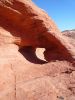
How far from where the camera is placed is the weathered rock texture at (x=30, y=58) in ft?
22.4

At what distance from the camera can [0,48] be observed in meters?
7.84

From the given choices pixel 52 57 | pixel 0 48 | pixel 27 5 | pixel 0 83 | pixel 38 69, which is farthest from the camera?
pixel 52 57

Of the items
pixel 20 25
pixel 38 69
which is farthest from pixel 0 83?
pixel 20 25

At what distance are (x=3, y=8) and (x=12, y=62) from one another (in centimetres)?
221

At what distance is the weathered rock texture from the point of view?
6840 mm

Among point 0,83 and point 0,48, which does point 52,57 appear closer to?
point 0,48

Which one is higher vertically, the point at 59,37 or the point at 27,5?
the point at 27,5

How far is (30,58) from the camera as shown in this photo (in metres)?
9.38

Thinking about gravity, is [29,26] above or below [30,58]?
above

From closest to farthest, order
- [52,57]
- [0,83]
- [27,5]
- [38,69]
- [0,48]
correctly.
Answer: [0,83]
[0,48]
[38,69]
[27,5]
[52,57]

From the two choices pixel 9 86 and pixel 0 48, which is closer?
pixel 9 86

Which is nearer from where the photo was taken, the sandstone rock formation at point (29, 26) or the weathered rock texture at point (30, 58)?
the weathered rock texture at point (30, 58)

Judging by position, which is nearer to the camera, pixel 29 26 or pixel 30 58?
pixel 29 26

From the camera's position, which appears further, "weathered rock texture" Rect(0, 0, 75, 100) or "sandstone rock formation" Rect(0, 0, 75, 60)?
"sandstone rock formation" Rect(0, 0, 75, 60)
